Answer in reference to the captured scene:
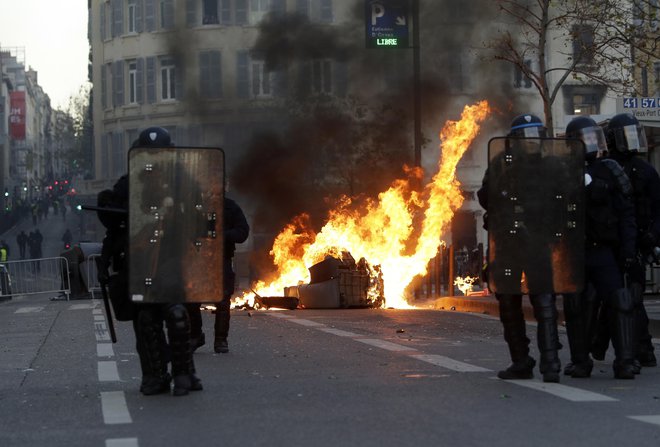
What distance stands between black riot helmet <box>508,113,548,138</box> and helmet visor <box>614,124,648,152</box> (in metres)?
1.11

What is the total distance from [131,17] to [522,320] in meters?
52.8

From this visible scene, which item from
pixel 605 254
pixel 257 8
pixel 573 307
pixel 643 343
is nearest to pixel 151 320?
pixel 573 307

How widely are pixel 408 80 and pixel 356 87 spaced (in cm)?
197

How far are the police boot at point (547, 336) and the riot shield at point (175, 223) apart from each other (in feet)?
6.74

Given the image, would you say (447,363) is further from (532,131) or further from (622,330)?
(532,131)

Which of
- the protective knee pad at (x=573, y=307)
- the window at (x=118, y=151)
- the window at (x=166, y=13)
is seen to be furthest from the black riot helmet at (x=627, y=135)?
the window at (x=118, y=151)

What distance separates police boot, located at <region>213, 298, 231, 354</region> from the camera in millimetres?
12531

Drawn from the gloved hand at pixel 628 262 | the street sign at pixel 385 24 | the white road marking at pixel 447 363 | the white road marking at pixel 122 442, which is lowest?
the white road marking at pixel 122 442

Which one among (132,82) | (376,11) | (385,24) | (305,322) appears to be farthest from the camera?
(132,82)

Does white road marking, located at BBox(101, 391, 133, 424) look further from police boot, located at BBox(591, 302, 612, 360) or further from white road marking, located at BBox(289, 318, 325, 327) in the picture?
white road marking, located at BBox(289, 318, 325, 327)

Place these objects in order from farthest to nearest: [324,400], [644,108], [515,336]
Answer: [644,108] → [515,336] → [324,400]

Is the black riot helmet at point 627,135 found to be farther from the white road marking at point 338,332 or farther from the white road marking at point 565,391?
the white road marking at point 338,332

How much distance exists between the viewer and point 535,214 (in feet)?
30.2

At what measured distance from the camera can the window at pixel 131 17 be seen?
59709 millimetres
